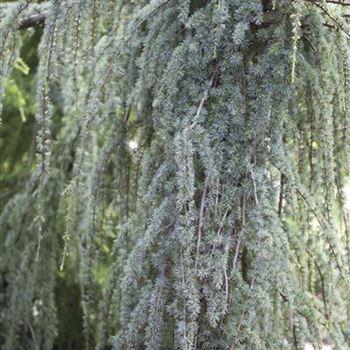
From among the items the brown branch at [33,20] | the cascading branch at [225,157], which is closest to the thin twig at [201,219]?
the cascading branch at [225,157]

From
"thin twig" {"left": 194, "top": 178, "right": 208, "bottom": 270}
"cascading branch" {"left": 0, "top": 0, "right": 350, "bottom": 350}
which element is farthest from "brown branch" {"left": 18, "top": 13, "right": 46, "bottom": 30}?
"thin twig" {"left": 194, "top": 178, "right": 208, "bottom": 270}

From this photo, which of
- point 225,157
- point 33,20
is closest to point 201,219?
point 225,157

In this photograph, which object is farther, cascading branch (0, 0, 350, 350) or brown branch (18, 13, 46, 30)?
brown branch (18, 13, 46, 30)

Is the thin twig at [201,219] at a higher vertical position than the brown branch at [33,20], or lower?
lower

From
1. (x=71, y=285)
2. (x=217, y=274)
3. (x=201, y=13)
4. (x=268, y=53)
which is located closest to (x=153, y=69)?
(x=201, y=13)

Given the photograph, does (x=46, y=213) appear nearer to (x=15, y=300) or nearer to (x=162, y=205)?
(x=15, y=300)

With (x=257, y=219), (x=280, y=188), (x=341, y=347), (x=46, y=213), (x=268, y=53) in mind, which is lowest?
(x=341, y=347)

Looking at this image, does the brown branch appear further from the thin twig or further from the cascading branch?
the thin twig

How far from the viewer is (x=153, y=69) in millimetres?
1532

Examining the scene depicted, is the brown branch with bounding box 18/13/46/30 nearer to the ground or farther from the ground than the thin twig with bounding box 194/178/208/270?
farther from the ground

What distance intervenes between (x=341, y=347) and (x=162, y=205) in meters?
0.51

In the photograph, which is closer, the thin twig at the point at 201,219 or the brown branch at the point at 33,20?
the thin twig at the point at 201,219

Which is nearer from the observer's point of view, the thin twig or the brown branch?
the thin twig

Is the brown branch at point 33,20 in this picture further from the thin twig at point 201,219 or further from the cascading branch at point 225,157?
the thin twig at point 201,219
